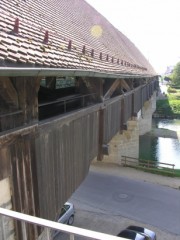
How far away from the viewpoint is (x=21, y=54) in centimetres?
396

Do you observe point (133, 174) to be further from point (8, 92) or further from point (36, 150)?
point (8, 92)

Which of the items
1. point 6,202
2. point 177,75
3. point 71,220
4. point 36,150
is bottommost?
point 71,220

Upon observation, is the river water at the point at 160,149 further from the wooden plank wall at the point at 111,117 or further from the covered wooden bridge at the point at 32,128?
the covered wooden bridge at the point at 32,128

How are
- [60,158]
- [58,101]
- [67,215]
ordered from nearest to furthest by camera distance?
[60,158], [58,101], [67,215]

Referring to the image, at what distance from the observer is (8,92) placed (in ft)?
14.4

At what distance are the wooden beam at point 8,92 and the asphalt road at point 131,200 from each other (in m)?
9.47

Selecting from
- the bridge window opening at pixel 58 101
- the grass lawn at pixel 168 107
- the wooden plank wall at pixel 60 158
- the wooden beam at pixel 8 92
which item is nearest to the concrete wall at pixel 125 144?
the bridge window opening at pixel 58 101

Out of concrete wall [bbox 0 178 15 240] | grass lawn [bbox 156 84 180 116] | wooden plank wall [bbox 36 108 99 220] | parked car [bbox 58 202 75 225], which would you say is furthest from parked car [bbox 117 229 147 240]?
grass lawn [bbox 156 84 180 116]

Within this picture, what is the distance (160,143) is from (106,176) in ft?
57.0

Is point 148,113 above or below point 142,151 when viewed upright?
above

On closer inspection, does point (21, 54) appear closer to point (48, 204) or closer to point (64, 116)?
point (64, 116)

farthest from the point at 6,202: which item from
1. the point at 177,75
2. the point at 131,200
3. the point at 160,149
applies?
the point at 177,75

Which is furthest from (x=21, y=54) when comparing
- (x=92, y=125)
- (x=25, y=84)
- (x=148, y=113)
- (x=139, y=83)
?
(x=148, y=113)

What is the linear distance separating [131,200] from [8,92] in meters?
11.4
